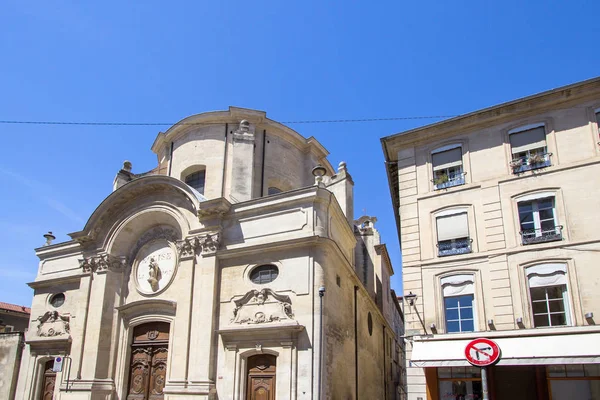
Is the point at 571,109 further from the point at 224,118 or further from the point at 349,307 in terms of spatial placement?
the point at 224,118

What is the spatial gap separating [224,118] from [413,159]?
35.2 ft

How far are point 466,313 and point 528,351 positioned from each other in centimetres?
208

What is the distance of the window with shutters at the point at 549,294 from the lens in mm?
13906

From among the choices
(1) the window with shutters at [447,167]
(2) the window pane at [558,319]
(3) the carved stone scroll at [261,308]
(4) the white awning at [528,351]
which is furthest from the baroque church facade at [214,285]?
(2) the window pane at [558,319]

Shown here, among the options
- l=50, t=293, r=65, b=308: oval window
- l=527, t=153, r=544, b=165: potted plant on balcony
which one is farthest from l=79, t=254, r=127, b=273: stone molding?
l=527, t=153, r=544, b=165: potted plant on balcony

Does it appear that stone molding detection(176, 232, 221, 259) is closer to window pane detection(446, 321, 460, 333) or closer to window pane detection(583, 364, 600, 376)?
window pane detection(446, 321, 460, 333)

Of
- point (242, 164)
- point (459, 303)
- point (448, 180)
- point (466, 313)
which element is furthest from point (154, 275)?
point (466, 313)

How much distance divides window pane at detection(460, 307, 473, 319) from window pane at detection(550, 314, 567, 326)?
2.23 m

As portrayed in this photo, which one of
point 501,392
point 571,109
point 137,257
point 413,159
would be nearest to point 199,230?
point 137,257

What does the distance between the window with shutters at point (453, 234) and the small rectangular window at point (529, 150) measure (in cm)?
236

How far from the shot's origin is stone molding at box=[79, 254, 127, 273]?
2241 cm

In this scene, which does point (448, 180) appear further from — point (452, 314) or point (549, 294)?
point (549, 294)

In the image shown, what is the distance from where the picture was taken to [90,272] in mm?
22844

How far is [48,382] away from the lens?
2306 cm
